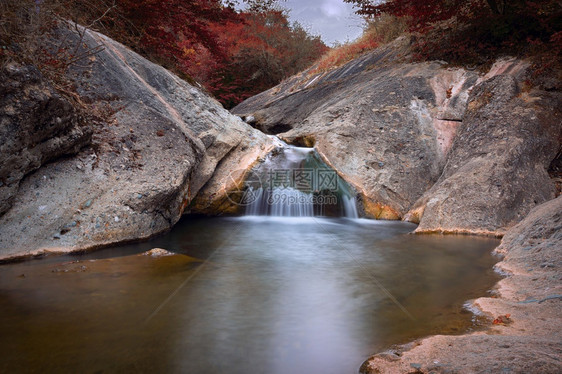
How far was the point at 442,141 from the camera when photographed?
786 centimetres

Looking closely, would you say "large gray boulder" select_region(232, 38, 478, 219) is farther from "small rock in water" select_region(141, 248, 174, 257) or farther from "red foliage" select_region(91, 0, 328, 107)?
"red foliage" select_region(91, 0, 328, 107)

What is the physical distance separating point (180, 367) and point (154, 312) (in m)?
0.86

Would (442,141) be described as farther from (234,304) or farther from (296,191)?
(234,304)

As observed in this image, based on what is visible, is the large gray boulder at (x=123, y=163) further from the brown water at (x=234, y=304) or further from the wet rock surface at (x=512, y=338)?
the wet rock surface at (x=512, y=338)

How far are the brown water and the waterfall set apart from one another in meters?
2.14

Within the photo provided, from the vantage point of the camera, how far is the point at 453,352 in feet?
7.25

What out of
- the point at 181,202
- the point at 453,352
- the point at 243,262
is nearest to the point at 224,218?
the point at 181,202

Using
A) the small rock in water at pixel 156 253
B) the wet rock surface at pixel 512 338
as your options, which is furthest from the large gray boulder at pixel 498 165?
the small rock in water at pixel 156 253

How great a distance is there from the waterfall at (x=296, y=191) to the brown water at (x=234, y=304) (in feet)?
7.02

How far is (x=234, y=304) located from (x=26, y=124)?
3.25 m

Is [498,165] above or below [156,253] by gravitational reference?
above

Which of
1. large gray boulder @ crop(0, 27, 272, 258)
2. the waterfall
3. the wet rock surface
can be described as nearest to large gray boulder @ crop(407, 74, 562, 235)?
the waterfall

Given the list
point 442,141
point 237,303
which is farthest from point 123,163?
Result: point 442,141

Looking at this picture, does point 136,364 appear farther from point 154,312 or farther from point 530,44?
point 530,44
